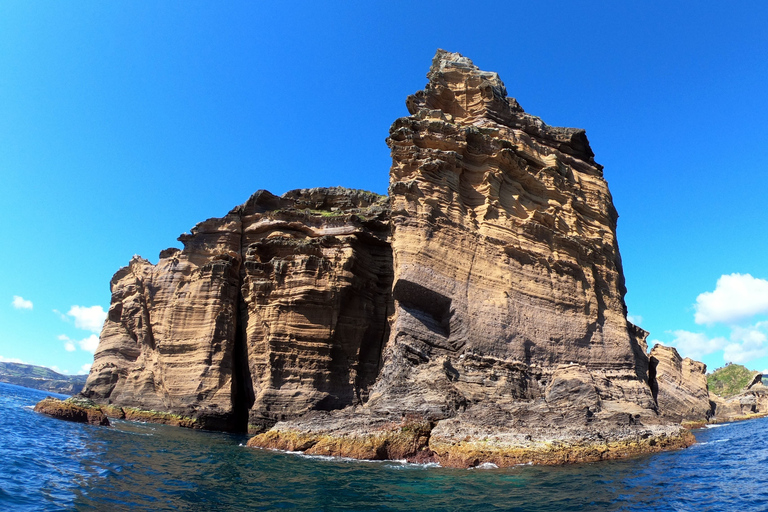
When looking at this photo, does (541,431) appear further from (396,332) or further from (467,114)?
(467,114)

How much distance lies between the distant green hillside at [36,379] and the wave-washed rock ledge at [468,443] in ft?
413

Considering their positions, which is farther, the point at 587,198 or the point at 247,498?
the point at 587,198

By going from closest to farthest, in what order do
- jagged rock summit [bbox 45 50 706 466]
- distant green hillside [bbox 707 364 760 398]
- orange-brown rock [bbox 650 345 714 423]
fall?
1. jagged rock summit [bbox 45 50 706 466]
2. orange-brown rock [bbox 650 345 714 423]
3. distant green hillside [bbox 707 364 760 398]

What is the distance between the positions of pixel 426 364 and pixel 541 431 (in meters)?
5.95

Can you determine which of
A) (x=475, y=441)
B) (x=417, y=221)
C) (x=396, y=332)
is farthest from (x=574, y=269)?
(x=475, y=441)

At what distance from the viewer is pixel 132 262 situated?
41.9m

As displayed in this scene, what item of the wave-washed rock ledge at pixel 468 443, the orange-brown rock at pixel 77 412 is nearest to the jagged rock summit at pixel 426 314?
the wave-washed rock ledge at pixel 468 443

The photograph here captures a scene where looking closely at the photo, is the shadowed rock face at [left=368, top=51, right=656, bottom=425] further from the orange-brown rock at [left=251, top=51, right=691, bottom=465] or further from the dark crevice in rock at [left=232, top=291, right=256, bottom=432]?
the dark crevice in rock at [left=232, top=291, right=256, bottom=432]

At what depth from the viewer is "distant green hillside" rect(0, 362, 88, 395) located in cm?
13234

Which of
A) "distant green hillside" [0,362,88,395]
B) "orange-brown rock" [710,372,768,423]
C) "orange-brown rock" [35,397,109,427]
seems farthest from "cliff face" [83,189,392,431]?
"distant green hillside" [0,362,88,395]

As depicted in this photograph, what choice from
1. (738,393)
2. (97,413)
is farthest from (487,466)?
(738,393)

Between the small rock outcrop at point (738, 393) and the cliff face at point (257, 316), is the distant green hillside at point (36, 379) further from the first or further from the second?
the small rock outcrop at point (738, 393)

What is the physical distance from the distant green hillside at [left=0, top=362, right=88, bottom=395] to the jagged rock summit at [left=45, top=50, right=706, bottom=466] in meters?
108

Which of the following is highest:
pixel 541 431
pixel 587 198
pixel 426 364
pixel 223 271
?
pixel 587 198
